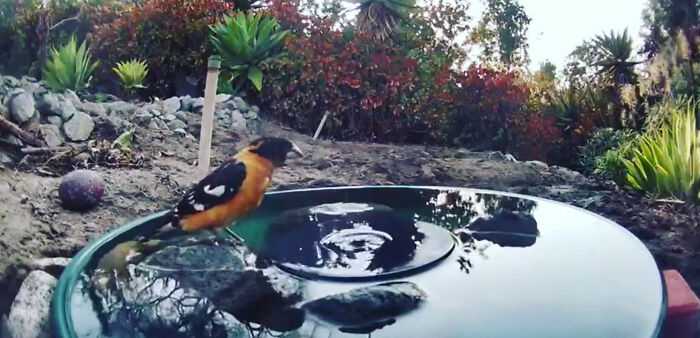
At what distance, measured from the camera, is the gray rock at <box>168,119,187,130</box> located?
226cm

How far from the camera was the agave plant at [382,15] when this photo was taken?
269cm

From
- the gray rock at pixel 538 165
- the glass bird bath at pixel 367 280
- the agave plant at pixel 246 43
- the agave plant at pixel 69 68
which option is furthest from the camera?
the gray rock at pixel 538 165

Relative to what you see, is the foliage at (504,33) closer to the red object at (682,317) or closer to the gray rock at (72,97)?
the red object at (682,317)

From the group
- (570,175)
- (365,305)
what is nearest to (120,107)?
(365,305)

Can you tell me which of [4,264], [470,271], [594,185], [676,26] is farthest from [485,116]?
[4,264]

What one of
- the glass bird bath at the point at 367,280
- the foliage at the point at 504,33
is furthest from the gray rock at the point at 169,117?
the foliage at the point at 504,33

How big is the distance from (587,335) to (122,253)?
0.92m

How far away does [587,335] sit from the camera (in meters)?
1.05

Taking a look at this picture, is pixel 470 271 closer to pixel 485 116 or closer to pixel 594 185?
pixel 594 185

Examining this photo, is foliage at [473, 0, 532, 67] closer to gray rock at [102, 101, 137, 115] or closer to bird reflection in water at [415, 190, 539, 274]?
bird reflection in water at [415, 190, 539, 274]

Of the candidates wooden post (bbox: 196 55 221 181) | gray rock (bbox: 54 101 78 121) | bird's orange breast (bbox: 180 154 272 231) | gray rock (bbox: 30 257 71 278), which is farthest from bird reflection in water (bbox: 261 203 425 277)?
gray rock (bbox: 54 101 78 121)

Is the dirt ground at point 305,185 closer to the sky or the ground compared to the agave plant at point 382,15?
closer to the ground

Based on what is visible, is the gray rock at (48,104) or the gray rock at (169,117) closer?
the gray rock at (48,104)

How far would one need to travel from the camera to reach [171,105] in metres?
2.38
